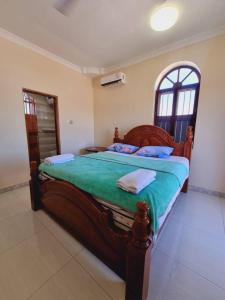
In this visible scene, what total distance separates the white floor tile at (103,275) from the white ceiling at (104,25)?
3.06m

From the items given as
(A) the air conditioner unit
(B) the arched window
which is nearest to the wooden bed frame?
(B) the arched window

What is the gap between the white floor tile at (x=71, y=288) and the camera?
1.03 metres

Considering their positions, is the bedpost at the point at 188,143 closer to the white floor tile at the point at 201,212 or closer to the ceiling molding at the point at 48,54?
the white floor tile at the point at 201,212

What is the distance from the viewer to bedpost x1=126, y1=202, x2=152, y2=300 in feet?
2.87

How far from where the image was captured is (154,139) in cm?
302

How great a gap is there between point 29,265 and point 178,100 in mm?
3480

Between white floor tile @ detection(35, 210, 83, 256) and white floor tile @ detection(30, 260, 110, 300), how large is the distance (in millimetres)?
207

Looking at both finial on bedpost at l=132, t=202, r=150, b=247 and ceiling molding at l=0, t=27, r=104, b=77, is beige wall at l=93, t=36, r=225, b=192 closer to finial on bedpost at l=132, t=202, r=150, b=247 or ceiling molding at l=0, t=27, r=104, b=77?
ceiling molding at l=0, t=27, r=104, b=77

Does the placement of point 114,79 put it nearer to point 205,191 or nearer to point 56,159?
point 56,159

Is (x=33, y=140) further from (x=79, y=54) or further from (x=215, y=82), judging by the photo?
(x=215, y=82)

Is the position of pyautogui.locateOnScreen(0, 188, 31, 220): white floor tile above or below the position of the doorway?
below

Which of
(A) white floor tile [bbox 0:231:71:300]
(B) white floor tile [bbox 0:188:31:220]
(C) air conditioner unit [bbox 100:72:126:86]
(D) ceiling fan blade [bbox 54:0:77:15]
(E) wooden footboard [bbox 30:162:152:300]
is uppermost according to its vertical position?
(D) ceiling fan blade [bbox 54:0:77:15]

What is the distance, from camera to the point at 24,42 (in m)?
2.65

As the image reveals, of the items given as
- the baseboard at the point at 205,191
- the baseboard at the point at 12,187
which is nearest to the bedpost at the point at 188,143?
the baseboard at the point at 205,191
